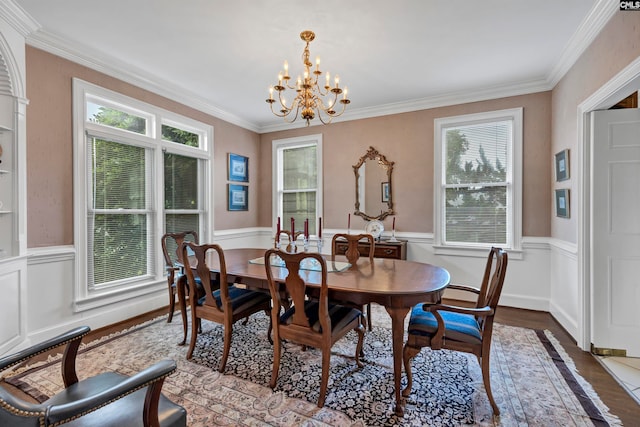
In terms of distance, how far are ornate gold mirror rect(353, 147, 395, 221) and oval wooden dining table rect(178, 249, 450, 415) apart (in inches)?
70.1

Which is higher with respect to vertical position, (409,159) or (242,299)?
(409,159)

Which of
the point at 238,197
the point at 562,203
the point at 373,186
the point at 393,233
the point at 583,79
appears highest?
the point at 583,79

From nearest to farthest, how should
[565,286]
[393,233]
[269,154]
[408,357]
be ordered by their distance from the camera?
[408,357]
[565,286]
[393,233]
[269,154]

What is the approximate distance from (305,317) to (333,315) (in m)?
0.25

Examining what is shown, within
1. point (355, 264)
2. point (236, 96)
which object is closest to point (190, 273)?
point (355, 264)

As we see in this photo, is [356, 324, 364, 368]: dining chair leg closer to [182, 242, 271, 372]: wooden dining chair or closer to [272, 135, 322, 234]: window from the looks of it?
[182, 242, 271, 372]: wooden dining chair

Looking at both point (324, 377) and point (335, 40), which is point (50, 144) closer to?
point (335, 40)

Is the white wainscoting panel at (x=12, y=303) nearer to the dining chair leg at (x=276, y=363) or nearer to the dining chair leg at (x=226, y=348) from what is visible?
the dining chair leg at (x=226, y=348)

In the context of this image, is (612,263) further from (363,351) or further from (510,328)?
(363,351)

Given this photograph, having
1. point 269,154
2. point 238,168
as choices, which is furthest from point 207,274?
point 269,154

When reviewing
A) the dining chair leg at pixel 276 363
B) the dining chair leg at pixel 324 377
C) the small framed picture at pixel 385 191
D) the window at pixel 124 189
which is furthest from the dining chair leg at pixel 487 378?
the window at pixel 124 189

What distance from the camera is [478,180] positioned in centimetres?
397

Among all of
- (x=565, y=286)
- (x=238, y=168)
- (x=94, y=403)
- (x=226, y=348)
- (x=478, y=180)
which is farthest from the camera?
(x=238, y=168)

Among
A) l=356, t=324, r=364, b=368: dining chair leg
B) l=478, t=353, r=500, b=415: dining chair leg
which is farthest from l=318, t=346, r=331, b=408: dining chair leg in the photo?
l=478, t=353, r=500, b=415: dining chair leg
